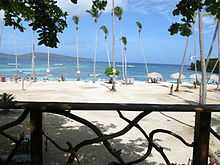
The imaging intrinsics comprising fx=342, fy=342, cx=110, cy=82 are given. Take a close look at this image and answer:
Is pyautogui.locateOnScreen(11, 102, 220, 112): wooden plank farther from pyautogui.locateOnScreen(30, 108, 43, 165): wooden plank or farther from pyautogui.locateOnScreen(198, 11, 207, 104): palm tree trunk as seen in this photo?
pyautogui.locateOnScreen(198, 11, 207, 104): palm tree trunk

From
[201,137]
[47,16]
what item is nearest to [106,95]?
[47,16]

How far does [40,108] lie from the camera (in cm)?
214

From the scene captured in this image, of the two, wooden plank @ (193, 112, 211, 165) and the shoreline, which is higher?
wooden plank @ (193, 112, 211, 165)

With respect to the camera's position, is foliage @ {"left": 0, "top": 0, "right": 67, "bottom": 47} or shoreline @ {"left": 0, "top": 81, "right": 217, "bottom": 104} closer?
foliage @ {"left": 0, "top": 0, "right": 67, "bottom": 47}

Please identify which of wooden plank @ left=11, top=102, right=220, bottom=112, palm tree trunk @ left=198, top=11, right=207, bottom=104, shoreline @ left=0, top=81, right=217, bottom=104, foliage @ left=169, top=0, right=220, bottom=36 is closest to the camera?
wooden plank @ left=11, top=102, right=220, bottom=112

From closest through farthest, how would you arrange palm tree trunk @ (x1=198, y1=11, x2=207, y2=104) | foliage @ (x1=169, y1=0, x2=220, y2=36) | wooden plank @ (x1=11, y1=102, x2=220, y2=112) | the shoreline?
wooden plank @ (x1=11, y1=102, x2=220, y2=112), foliage @ (x1=169, y1=0, x2=220, y2=36), palm tree trunk @ (x1=198, y1=11, x2=207, y2=104), the shoreline

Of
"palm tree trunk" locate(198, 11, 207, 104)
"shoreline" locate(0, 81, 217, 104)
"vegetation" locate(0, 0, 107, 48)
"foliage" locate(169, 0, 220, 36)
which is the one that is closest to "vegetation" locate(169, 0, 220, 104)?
"foliage" locate(169, 0, 220, 36)

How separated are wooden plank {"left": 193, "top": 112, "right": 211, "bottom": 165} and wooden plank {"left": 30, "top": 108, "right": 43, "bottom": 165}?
1.04m

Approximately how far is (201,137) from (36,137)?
110 cm

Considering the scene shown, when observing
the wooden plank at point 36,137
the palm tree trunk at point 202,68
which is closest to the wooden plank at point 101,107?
the wooden plank at point 36,137

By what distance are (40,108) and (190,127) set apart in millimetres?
12975

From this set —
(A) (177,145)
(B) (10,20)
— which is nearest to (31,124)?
(B) (10,20)

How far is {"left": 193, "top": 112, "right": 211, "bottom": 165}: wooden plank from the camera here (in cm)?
228

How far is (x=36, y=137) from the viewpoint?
2.25 meters
